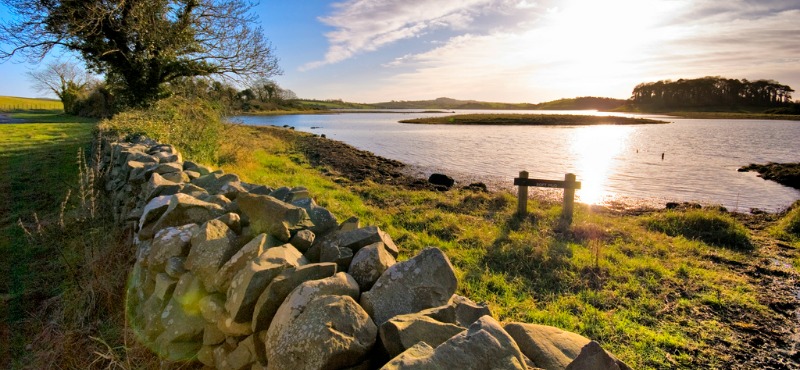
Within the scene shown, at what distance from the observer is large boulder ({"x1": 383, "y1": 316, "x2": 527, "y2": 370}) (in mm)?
1909

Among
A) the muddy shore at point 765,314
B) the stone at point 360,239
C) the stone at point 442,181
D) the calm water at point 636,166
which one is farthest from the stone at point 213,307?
the calm water at point 636,166

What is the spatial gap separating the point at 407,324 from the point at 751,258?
28.9ft

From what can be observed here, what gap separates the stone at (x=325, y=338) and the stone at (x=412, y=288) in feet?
0.83

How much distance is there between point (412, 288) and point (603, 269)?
5.02 m

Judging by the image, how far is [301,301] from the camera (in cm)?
249

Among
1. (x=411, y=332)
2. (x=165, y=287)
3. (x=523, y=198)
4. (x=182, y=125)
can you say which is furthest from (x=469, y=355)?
(x=182, y=125)

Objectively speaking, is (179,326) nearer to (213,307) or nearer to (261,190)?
(213,307)

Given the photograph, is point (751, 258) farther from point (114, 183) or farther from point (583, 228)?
point (114, 183)

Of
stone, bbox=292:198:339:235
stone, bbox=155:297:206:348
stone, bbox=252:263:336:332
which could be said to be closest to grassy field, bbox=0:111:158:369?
stone, bbox=155:297:206:348

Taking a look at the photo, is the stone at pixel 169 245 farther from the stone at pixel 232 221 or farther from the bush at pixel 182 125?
the bush at pixel 182 125

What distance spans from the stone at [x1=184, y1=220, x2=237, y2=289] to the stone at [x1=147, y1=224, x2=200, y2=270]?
0.14 metres

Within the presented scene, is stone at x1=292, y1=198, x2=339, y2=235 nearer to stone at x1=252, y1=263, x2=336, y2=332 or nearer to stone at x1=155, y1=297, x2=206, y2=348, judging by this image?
stone at x1=252, y1=263, x2=336, y2=332

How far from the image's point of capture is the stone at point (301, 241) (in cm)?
358

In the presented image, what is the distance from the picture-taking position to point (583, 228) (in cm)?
931
